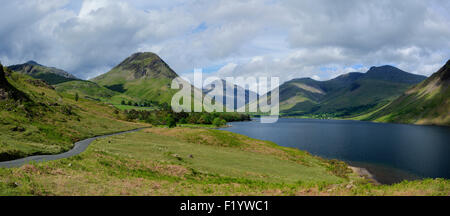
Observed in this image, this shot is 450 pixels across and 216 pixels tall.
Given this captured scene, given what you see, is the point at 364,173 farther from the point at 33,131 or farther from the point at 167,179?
the point at 33,131

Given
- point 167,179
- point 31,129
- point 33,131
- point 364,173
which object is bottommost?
point 364,173

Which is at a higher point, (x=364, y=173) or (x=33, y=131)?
(x=33, y=131)

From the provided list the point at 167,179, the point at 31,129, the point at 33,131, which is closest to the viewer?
the point at 167,179

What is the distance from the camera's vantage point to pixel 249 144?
8831 cm

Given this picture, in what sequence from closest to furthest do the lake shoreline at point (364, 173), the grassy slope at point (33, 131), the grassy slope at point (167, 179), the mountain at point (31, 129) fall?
the grassy slope at point (167, 179) < the grassy slope at point (33, 131) < the mountain at point (31, 129) < the lake shoreline at point (364, 173)

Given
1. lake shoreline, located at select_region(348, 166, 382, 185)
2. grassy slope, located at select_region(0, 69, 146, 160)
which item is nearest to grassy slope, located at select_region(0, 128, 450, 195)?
lake shoreline, located at select_region(348, 166, 382, 185)

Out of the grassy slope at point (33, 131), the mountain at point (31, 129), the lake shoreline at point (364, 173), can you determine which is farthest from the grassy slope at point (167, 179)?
the mountain at point (31, 129)

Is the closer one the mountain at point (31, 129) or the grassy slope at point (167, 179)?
the grassy slope at point (167, 179)

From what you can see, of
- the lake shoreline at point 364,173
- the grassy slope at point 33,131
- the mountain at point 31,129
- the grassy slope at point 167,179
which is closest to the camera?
the grassy slope at point 167,179

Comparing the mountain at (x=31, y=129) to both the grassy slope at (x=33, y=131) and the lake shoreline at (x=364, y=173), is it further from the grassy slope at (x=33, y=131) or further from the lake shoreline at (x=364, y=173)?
the lake shoreline at (x=364, y=173)

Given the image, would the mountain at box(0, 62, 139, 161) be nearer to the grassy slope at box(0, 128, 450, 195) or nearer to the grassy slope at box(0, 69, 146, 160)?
the grassy slope at box(0, 69, 146, 160)

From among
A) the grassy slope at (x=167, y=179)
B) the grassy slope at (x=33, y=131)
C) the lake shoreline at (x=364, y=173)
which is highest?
the grassy slope at (x=33, y=131)

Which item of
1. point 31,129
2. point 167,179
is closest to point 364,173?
point 167,179
